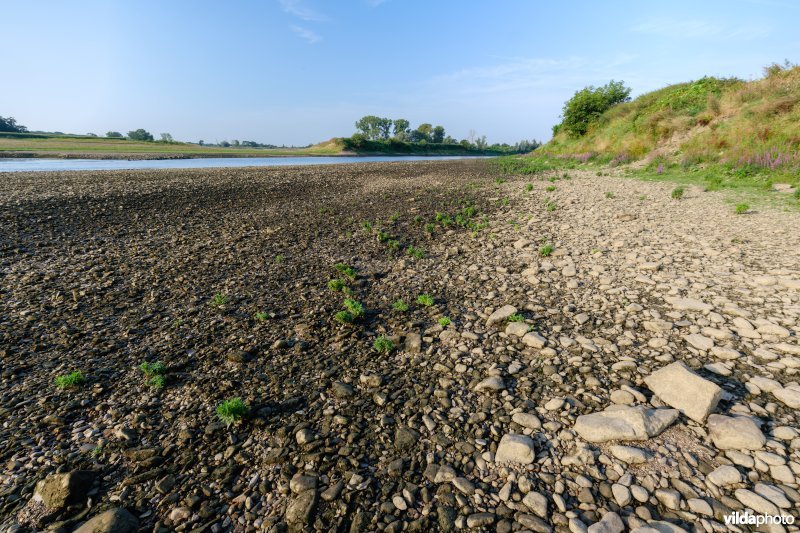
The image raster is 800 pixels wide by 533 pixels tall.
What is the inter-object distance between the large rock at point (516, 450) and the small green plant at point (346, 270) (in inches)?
291

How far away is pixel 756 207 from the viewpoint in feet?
49.5

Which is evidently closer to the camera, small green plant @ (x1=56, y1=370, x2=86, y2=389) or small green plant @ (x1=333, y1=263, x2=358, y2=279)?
small green plant @ (x1=56, y1=370, x2=86, y2=389)

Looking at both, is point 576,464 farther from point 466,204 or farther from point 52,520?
point 466,204

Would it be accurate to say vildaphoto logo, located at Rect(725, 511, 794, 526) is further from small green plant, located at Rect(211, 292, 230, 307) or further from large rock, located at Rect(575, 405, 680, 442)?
small green plant, located at Rect(211, 292, 230, 307)

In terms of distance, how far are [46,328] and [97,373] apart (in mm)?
2995

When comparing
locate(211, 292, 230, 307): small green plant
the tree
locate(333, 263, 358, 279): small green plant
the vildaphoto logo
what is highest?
the tree

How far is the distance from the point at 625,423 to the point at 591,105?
66097 mm

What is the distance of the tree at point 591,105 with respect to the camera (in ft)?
187

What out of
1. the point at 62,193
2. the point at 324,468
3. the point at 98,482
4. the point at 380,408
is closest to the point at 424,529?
the point at 324,468

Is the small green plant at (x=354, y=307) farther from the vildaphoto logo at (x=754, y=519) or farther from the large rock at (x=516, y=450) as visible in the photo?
the vildaphoto logo at (x=754, y=519)

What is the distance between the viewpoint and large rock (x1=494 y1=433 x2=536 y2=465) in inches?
174

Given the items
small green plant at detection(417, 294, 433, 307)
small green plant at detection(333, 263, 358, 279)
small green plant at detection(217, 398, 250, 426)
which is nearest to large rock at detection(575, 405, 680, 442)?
small green plant at detection(417, 294, 433, 307)

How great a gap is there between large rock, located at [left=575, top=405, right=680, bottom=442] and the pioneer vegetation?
0.03 m

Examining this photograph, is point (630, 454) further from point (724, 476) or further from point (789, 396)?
point (789, 396)
